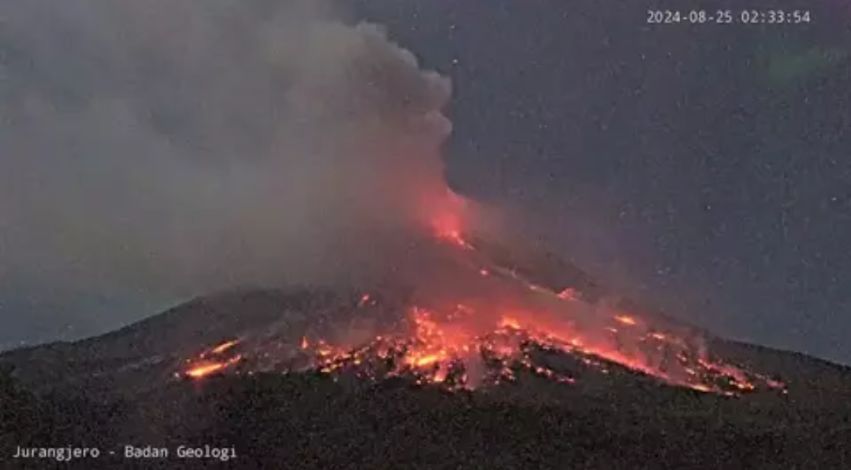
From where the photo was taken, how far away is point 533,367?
353 feet

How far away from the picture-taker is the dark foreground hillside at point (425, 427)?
72.0 meters

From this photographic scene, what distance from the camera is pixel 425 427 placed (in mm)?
80438

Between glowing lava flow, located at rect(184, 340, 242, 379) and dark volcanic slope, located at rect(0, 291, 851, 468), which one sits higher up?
glowing lava flow, located at rect(184, 340, 242, 379)

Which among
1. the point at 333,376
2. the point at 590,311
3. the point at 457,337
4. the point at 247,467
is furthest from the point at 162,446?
the point at 590,311

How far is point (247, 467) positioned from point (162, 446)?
18.5 ft

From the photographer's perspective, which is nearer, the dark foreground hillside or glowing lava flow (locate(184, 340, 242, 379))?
the dark foreground hillside

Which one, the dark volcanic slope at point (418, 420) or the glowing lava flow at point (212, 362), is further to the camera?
the glowing lava flow at point (212, 362)

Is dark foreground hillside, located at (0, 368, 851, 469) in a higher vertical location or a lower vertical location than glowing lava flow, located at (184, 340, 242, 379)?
lower

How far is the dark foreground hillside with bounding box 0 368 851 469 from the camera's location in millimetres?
72000

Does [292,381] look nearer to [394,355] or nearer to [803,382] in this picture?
[394,355]

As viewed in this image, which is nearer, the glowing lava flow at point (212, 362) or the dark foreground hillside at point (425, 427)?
the dark foreground hillside at point (425, 427)

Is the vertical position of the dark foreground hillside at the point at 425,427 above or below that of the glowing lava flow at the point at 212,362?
below

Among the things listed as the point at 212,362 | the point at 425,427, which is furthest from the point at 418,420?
the point at 212,362

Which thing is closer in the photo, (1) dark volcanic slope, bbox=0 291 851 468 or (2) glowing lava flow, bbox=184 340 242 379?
(1) dark volcanic slope, bbox=0 291 851 468
